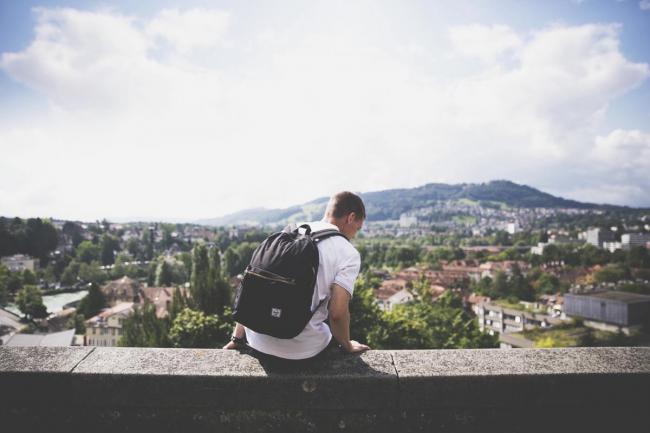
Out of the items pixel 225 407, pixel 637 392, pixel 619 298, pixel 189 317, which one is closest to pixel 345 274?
pixel 225 407

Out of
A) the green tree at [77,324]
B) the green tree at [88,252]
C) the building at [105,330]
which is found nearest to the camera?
the building at [105,330]

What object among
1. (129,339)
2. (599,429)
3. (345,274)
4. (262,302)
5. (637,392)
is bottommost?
(129,339)

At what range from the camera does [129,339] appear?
22.3 meters

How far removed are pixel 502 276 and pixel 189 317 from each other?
73.0 m

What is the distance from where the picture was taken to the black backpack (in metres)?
2.32

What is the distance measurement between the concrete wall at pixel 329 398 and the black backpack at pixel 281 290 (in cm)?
26

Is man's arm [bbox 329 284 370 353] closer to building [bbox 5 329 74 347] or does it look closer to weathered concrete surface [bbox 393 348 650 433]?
weathered concrete surface [bbox 393 348 650 433]

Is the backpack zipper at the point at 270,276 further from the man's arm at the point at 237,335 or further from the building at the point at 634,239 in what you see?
the building at the point at 634,239

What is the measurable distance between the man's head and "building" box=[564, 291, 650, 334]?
6017cm

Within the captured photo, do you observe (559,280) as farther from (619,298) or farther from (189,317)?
(189,317)

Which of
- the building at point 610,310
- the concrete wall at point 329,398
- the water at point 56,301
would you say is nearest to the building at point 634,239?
Answer: the building at point 610,310

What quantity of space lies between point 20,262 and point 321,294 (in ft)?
363

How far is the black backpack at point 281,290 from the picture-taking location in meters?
2.32

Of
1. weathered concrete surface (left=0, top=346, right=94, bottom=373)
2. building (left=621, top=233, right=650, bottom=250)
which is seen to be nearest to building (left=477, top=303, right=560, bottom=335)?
weathered concrete surface (left=0, top=346, right=94, bottom=373)
